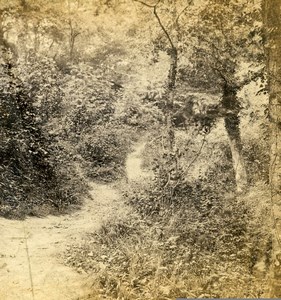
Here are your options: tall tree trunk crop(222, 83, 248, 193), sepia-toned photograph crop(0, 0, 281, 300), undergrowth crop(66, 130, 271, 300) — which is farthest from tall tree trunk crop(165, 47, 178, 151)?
tall tree trunk crop(222, 83, 248, 193)

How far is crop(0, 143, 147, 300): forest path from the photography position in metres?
2.58

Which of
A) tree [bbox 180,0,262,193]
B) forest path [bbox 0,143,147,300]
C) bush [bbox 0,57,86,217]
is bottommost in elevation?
forest path [bbox 0,143,147,300]

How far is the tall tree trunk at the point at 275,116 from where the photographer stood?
243 cm

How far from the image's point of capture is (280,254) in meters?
2.60

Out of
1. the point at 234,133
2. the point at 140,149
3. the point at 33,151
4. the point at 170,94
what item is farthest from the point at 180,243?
the point at 33,151

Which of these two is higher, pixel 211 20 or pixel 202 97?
pixel 211 20

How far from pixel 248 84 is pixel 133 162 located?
926mm

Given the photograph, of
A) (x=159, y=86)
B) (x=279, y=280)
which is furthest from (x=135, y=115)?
(x=279, y=280)

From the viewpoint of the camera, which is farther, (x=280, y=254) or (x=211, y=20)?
(x=280, y=254)

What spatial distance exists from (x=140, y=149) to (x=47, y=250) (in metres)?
0.96

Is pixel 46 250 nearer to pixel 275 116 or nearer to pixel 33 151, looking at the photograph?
pixel 33 151

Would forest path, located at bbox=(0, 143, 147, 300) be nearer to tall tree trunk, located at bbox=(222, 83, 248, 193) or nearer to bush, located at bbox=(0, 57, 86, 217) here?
bush, located at bbox=(0, 57, 86, 217)

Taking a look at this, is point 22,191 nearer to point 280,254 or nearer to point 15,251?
point 15,251

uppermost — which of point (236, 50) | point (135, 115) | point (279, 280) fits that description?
point (236, 50)
